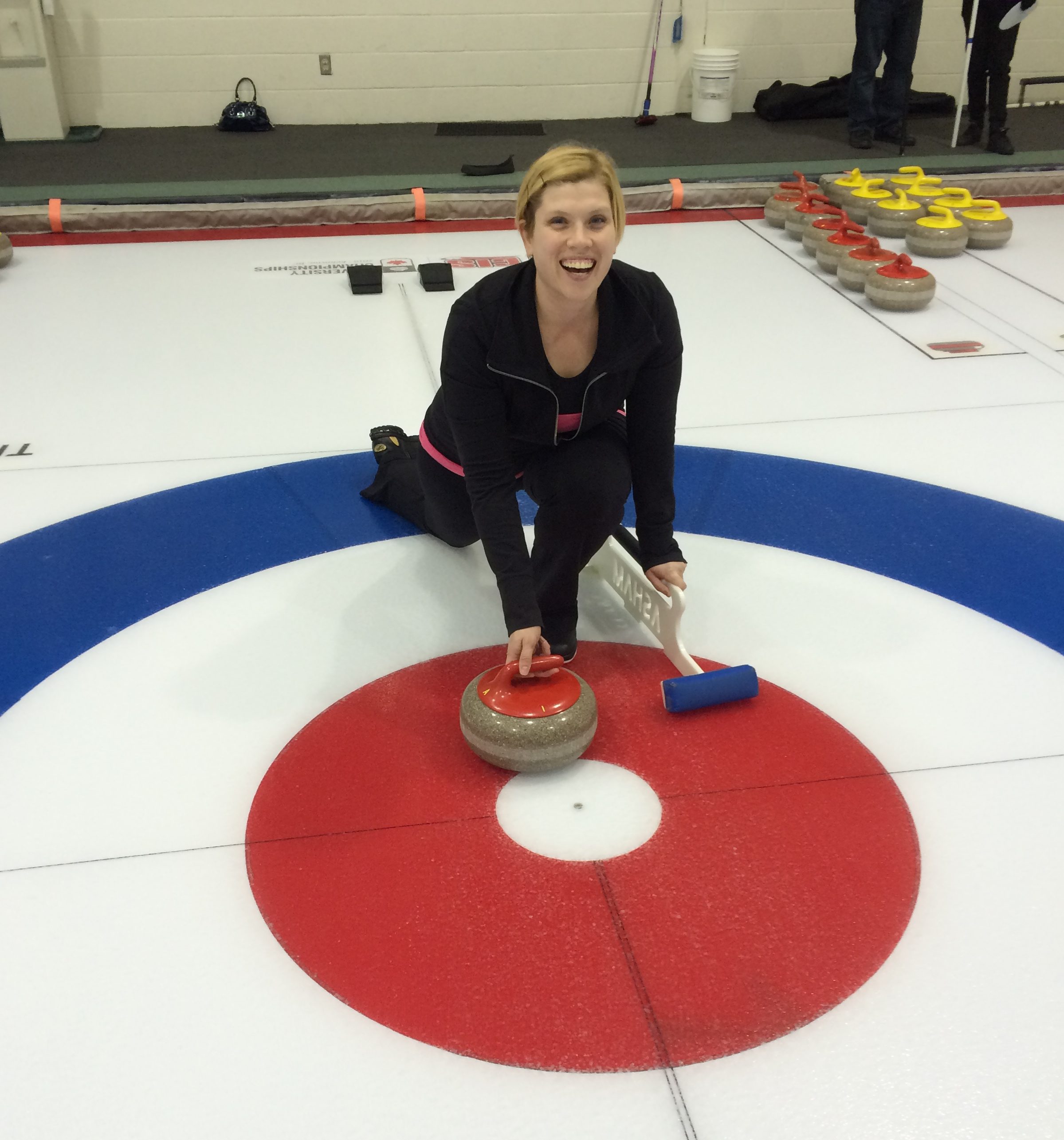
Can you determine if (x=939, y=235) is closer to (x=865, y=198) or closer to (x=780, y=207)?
(x=865, y=198)

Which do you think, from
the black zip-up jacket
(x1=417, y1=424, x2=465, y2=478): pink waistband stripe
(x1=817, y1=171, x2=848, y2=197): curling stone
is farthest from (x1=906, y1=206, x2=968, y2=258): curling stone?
(x1=417, y1=424, x2=465, y2=478): pink waistband stripe

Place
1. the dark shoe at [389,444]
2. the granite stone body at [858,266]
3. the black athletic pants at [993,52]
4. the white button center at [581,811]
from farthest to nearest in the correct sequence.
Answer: the black athletic pants at [993,52] < the granite stone body at [858,266] < the dark shoe at [389,444] < the white button center at [581,811]

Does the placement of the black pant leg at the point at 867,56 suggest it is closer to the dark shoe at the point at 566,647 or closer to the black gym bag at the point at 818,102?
the black gym bag at the point at 818,102

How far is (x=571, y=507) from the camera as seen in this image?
6.91ft

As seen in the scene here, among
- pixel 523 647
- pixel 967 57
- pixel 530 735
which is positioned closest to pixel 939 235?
pixel 967 57

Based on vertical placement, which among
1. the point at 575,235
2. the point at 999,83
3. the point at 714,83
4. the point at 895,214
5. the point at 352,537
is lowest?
the point at 352,537

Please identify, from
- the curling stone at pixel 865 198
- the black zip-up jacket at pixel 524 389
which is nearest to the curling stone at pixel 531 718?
the black zip-up jacket at pixel 524 389

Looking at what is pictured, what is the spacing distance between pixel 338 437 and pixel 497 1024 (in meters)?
2.13

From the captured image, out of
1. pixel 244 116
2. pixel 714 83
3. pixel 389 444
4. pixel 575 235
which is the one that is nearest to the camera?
pixel 575 235

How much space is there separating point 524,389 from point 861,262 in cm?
289

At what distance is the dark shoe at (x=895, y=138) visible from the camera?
6383 mm

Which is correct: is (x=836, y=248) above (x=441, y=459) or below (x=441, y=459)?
below

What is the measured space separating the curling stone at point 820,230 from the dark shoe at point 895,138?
1.72 meters

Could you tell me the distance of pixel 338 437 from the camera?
3303mm
